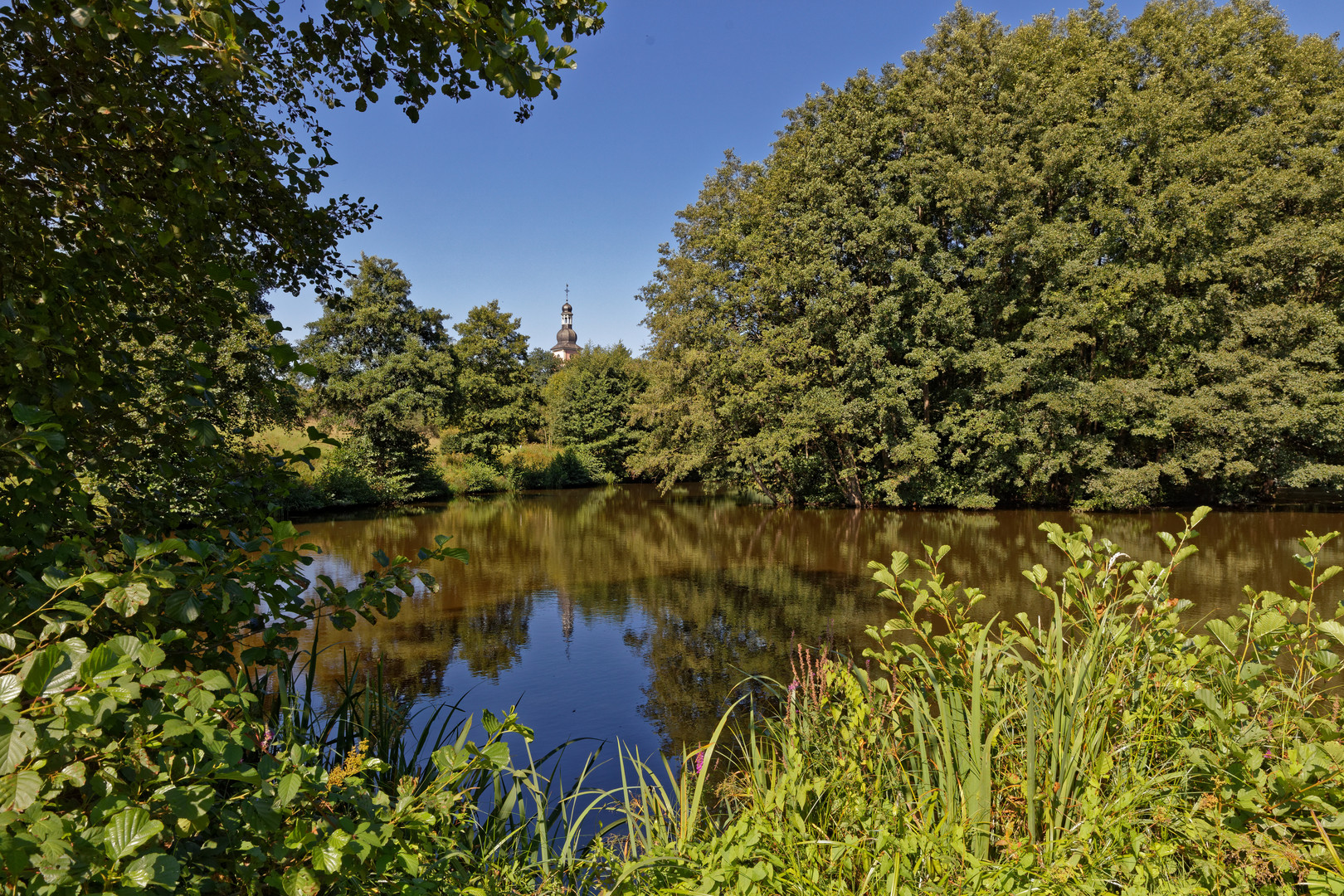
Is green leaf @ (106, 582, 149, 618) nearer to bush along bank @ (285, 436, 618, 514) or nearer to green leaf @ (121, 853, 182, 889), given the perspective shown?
green leaf @ (121, 853, 182, 889)

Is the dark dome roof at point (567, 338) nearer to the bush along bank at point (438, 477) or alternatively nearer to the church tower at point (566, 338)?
the church tower at point (566, 338)

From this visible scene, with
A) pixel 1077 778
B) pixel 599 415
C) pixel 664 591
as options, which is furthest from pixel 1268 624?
pixel 599 415

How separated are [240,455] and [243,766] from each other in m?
1.81

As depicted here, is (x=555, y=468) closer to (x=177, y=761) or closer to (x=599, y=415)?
(x=599, y=415)

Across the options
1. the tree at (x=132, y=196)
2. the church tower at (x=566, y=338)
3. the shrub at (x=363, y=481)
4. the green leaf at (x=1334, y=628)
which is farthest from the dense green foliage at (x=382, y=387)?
the church tower at (x=566, y=338)

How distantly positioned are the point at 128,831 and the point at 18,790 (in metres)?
0.19

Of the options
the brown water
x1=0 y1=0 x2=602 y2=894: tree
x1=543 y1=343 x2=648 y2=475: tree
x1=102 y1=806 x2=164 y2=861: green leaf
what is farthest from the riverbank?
x1=102 y1=806 x2=164 y2=861: green leaf

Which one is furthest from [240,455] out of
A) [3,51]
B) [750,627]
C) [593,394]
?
[593,394]

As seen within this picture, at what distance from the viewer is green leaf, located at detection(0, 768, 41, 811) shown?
1.10m

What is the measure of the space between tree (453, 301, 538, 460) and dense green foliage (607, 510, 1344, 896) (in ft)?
90.9

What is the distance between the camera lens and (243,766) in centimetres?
147

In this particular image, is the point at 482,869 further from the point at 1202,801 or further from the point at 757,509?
the point at 757,509

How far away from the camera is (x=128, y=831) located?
121cm

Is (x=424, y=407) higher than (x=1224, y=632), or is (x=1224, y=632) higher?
(x=424, y=407)
